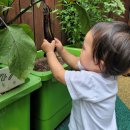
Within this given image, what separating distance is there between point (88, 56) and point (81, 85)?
0.41 ft

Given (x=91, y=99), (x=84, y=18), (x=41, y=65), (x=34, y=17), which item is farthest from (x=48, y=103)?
(x=34, y=17)

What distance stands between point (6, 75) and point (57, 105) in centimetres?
49

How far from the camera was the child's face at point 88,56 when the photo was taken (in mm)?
981

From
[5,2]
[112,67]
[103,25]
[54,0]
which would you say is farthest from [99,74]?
[54,0]

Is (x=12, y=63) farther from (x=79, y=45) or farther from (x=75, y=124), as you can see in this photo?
(x=79, y=45)

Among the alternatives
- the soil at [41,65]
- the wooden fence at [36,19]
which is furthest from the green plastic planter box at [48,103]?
the wooden fence at [36,19]

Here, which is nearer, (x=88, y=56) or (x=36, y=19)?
(x=88, y=56)

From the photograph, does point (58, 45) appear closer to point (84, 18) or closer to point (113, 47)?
point (84, 18)

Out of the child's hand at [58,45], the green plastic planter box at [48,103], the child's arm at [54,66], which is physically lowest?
the green plastic planter box at [48,103]

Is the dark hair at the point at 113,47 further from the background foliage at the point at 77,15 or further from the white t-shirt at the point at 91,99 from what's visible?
the background foliage at the point at 77,15

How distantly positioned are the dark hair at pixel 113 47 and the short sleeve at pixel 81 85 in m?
0.08

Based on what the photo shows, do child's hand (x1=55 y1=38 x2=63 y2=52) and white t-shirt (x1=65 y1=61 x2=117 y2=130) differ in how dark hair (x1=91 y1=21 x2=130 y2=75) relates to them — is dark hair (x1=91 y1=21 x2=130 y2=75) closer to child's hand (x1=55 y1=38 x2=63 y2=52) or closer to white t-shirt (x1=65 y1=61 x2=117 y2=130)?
white t-shirt (x1=65 y1=61 x2=117 y2=130)

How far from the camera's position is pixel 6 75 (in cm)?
93

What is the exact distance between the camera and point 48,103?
A: 1.26m
